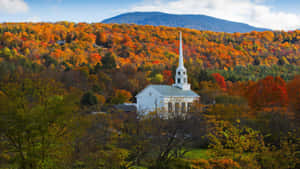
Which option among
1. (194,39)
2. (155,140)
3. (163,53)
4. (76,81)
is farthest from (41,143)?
(194,39)

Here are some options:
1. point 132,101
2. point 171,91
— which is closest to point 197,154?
point 171,91

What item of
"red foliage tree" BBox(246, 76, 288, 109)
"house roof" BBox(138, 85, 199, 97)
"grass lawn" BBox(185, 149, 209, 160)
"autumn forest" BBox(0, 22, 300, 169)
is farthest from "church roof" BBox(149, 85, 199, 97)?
"grass lawn" BBox(185, 149, 209, 160)

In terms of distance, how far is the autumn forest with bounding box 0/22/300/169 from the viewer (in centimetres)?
2172

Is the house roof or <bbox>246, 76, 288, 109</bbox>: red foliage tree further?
the house roof

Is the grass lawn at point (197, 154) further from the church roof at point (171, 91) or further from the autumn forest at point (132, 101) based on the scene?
the church roof at point (171, 91)

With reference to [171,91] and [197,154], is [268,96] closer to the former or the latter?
[171,91]

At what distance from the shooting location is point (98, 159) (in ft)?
81.5

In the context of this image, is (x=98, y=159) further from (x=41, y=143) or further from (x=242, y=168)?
Result: (x=242, y=168)

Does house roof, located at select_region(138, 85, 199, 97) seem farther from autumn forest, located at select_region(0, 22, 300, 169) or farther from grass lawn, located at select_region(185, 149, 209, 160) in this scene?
grass lawn, located at select_region(185, 149, 209, 160)

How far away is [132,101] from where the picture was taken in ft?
240

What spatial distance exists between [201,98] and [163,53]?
223ft

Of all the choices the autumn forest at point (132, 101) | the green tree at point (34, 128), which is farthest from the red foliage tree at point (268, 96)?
the green tree at point (34, 128)

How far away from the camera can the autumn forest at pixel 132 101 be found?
21719 millimetres

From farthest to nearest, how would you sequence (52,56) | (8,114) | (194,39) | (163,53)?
1. (194,39)
2. (163,53)
3. (52,56)
4. (8,114)
